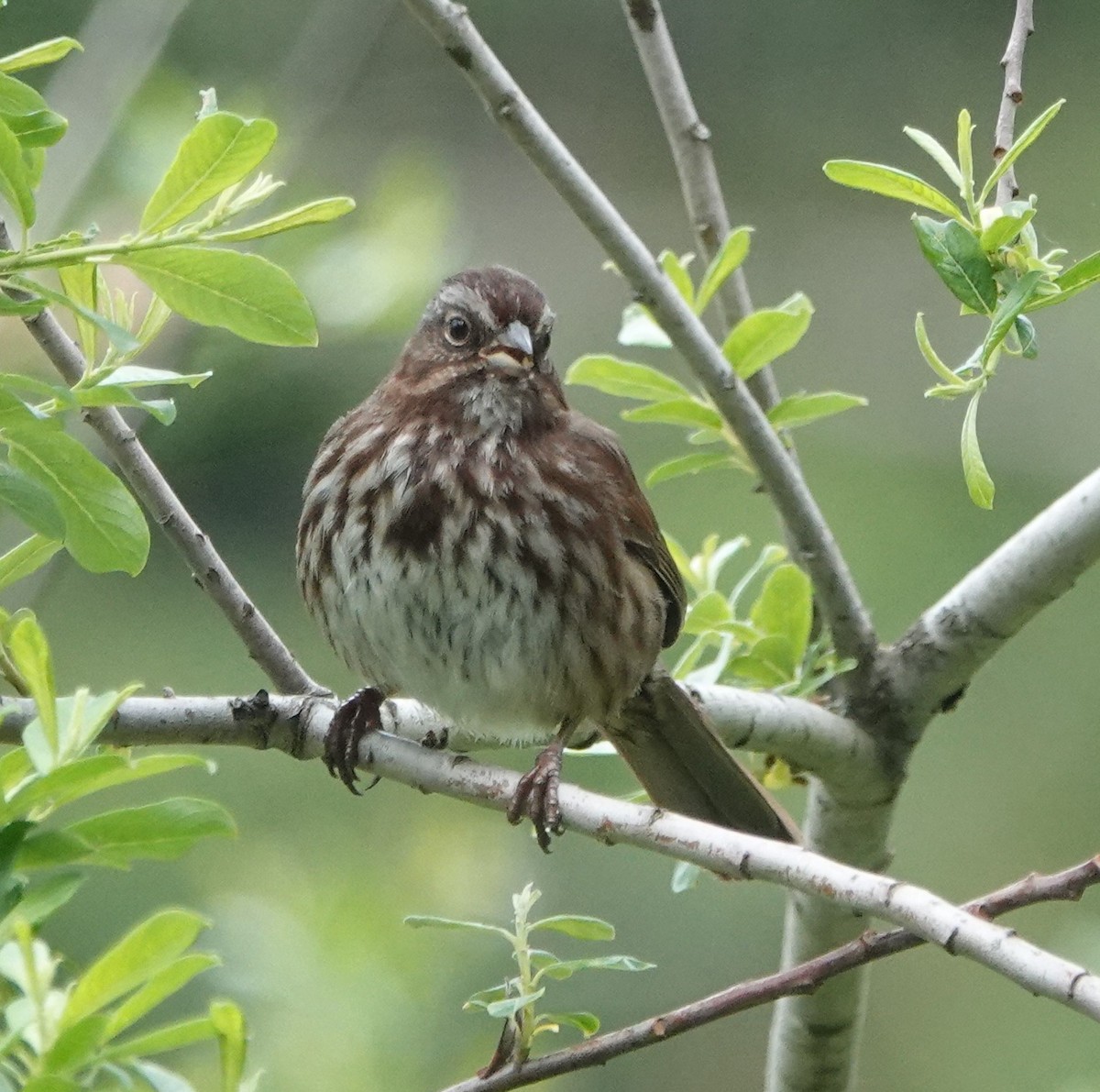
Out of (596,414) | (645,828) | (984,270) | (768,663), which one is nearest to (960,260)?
(984,270)

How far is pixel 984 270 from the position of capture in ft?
7.27

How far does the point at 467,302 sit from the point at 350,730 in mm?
954

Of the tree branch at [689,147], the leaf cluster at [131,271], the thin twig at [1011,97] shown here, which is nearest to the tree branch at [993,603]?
the tree branch at [689,147]

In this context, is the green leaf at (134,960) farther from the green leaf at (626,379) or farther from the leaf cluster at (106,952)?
the green leaf at (626,379)

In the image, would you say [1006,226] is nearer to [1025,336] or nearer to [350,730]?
[1025,336]

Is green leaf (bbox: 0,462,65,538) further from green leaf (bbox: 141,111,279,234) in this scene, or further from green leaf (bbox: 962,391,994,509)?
green leaf (bbox: 962,391,994,509)

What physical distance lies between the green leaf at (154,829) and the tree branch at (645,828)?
67cm

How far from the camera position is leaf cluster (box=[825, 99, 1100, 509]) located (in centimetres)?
213

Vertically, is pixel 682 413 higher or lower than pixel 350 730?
higher

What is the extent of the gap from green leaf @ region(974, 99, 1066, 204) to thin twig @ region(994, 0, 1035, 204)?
0.14ft

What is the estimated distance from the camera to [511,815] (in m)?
2.98

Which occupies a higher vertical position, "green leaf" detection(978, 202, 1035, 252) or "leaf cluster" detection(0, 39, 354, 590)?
"leaf cluster" detection(0, 39, 354, 590)

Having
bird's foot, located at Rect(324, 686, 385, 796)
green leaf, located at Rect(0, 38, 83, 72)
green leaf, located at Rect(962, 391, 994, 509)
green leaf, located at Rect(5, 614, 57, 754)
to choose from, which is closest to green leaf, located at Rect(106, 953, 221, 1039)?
green leaf, located at Rect(5, 614, 57, 754)

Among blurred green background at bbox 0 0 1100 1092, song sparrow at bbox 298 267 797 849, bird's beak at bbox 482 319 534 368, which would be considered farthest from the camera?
blurred green background at bbox 0 0 1100 1092
